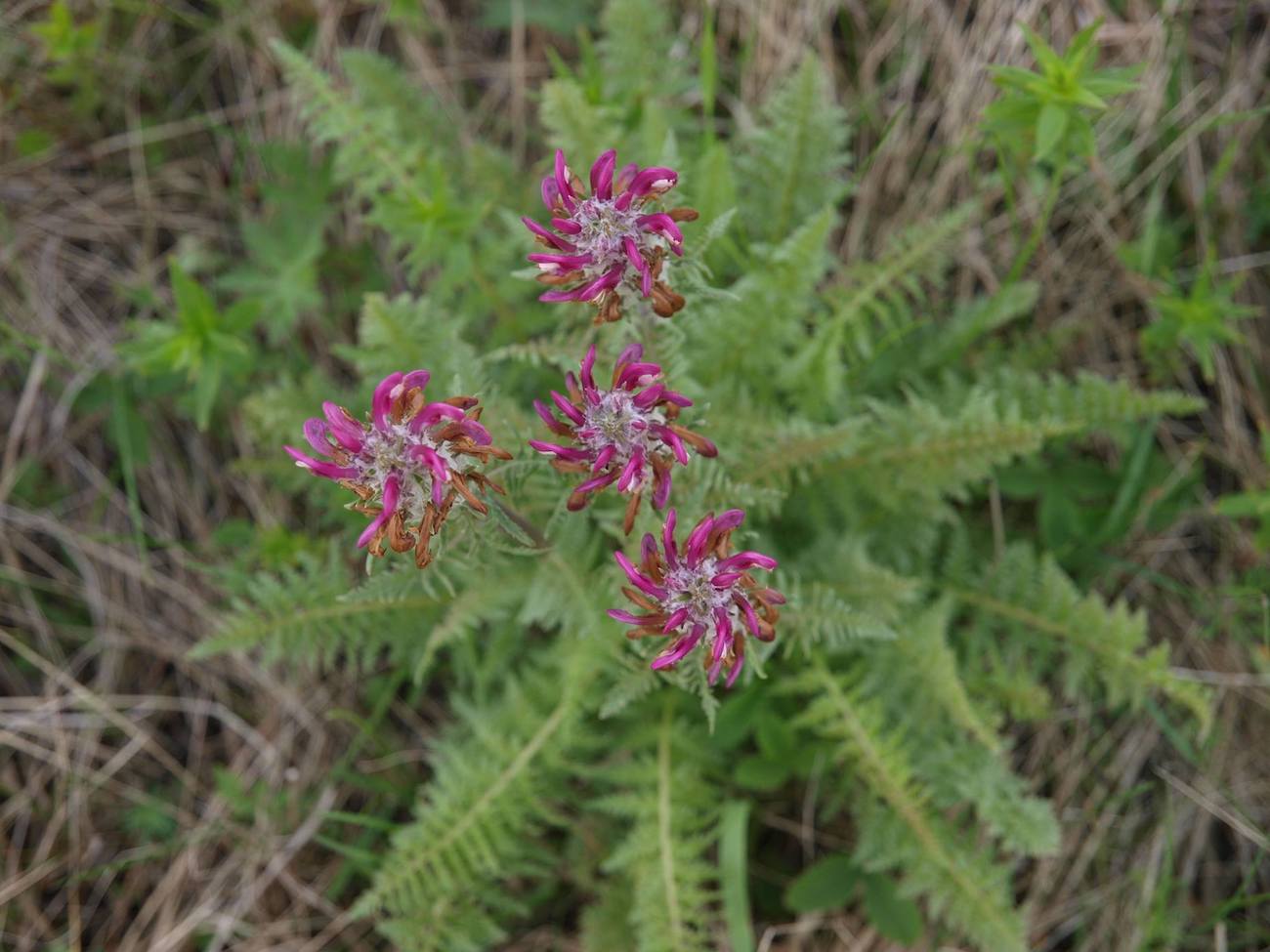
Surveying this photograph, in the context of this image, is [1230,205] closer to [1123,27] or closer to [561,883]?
[1123,27]

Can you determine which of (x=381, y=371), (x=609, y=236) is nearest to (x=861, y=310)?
(x=381, y=371)

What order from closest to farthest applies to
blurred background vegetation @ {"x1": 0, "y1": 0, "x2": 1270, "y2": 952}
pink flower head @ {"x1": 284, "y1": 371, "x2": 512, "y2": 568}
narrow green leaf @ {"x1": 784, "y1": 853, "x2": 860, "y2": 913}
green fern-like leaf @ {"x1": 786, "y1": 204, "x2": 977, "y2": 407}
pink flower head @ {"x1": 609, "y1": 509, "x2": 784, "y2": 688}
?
pink flower head @ {"x1": 284, "y1": 371, "x2": 512, "y2": 568}, pink flower head @ {"x1": 609, "y1": 509, "x2": 784, "y2": 688}, green fern-like leaf @ {"x1": 786, "y1": 204, "x2": 977, "y2": 407}, narrow green leaf @ {"x1": 784, "y1": 853, "x2": 860, "y2": 913}, blurred background vegetation @ {"x1": 0, "y1": 0, "x2": 1270, "y2": 952}

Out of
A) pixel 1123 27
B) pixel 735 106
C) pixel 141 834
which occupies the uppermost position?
pixel 1123 27

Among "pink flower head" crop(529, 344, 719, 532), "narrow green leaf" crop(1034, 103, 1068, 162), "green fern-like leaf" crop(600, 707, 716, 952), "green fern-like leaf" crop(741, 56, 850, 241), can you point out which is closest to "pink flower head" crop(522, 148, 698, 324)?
"pink flower head" crop(529, 344, 719, 532)

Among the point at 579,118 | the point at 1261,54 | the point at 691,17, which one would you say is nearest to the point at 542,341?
the point at 579,118

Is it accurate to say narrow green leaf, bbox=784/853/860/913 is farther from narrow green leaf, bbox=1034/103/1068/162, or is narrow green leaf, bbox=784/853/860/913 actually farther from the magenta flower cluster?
narrow green leaf, bbox=1034/103/1068/162

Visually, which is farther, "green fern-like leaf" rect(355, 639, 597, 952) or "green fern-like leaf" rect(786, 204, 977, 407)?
"green fern-like leaf" rect(786, 204, 977, 407)
